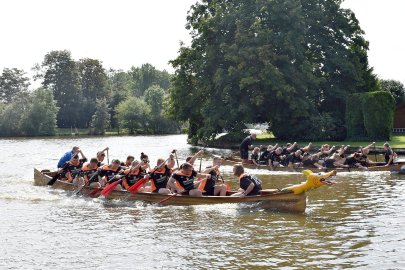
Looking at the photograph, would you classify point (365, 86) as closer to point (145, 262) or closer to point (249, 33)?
point (249, 33)

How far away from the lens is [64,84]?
108 m

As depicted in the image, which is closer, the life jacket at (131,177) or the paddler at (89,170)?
the life jacket at (131,177)

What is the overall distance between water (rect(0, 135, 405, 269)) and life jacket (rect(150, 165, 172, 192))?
1.05 meters

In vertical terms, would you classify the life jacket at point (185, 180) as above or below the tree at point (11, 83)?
below

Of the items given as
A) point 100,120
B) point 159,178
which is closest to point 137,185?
point 159,178

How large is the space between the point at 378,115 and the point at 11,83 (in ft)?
328

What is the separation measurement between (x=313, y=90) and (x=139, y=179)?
95.9 ft

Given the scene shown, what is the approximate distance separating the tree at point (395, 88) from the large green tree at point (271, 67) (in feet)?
31.4

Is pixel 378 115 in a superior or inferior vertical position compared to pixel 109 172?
superior

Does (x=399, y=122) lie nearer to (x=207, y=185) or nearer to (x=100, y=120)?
(x=207, y=185)

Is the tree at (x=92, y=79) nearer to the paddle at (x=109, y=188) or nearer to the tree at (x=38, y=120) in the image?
the tree at (x=38, y=120)

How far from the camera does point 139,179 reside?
1980cm

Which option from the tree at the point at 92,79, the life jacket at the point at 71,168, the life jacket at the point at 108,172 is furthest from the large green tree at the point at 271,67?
the tree at the point at 92,79

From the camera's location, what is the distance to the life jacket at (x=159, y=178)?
62.8 ft
